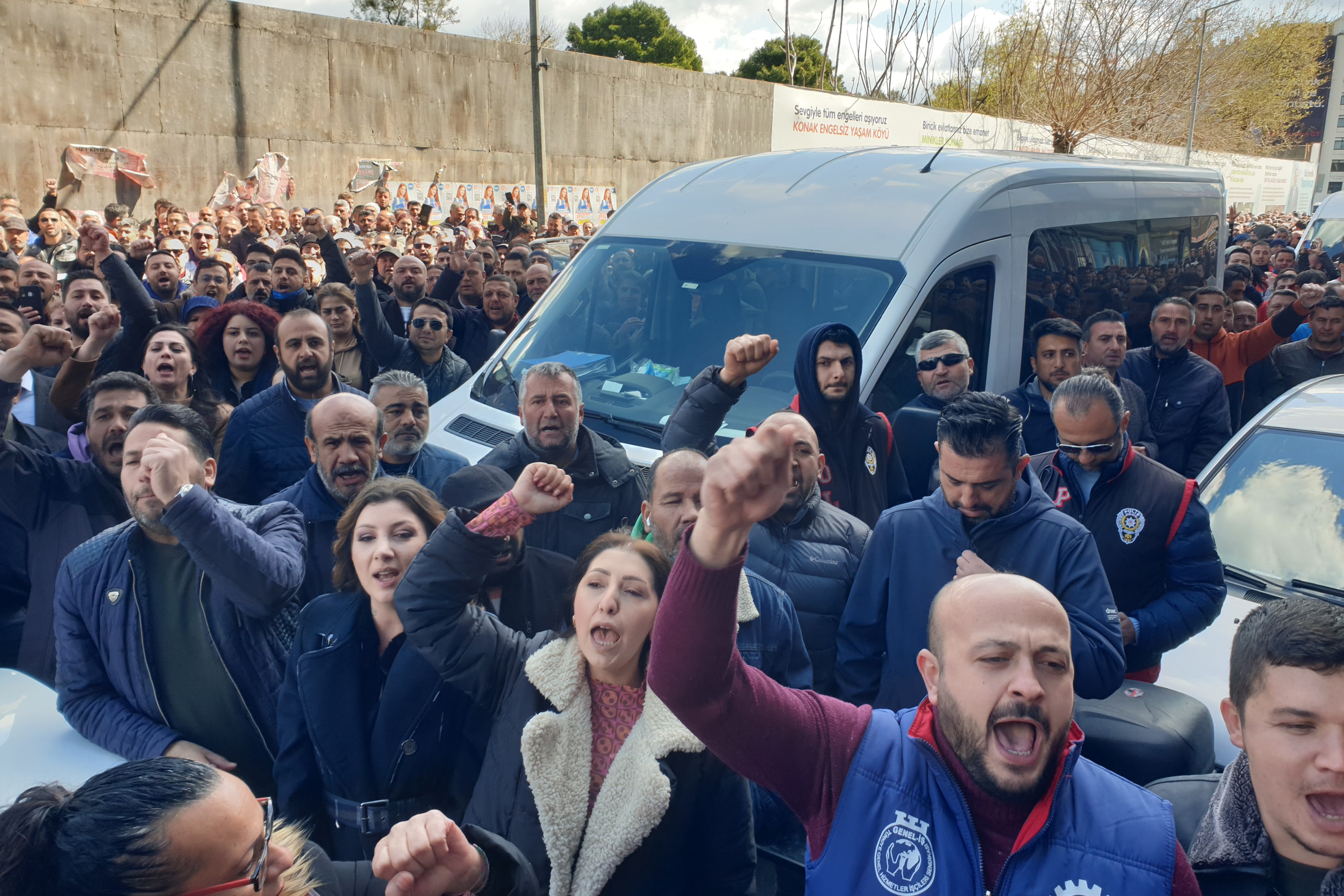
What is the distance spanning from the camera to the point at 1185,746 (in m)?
2.66

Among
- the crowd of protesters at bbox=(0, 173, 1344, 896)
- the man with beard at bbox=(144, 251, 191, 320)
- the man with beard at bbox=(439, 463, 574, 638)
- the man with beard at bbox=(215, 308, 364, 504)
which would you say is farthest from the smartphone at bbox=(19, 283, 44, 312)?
the man with beard at bbox=(439, 463, 574, 638)

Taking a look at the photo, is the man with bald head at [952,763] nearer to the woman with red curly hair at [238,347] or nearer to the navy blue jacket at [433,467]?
the navy blue jacket at [433,467]

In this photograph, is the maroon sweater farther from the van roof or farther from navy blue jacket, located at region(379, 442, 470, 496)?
the van roof

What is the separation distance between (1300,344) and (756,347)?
5.64 meters

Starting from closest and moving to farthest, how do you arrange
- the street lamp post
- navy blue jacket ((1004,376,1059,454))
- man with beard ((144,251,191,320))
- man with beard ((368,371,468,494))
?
man with beard ((368,371,468,494)) < navy blue jacket ((1004,376,1059,454)) < man with beard ((144,251,191,320)) < the street lamp post

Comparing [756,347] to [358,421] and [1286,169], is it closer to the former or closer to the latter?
[358,421]

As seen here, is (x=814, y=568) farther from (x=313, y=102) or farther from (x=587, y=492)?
(x=313, y=102)

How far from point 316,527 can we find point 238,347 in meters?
2.21

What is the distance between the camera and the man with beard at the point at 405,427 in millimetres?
4160

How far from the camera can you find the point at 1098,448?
3.44m

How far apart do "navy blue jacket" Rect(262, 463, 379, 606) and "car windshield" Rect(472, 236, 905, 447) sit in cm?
142

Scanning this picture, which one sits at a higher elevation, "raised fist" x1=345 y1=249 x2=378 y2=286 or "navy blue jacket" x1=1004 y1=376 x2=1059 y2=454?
"raised fist" x1=345 y1=249 x2=378 y2=286

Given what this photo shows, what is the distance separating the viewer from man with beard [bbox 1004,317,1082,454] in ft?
15.4

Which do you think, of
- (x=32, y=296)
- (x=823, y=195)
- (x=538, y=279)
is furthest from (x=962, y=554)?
(x=32, y=296)
